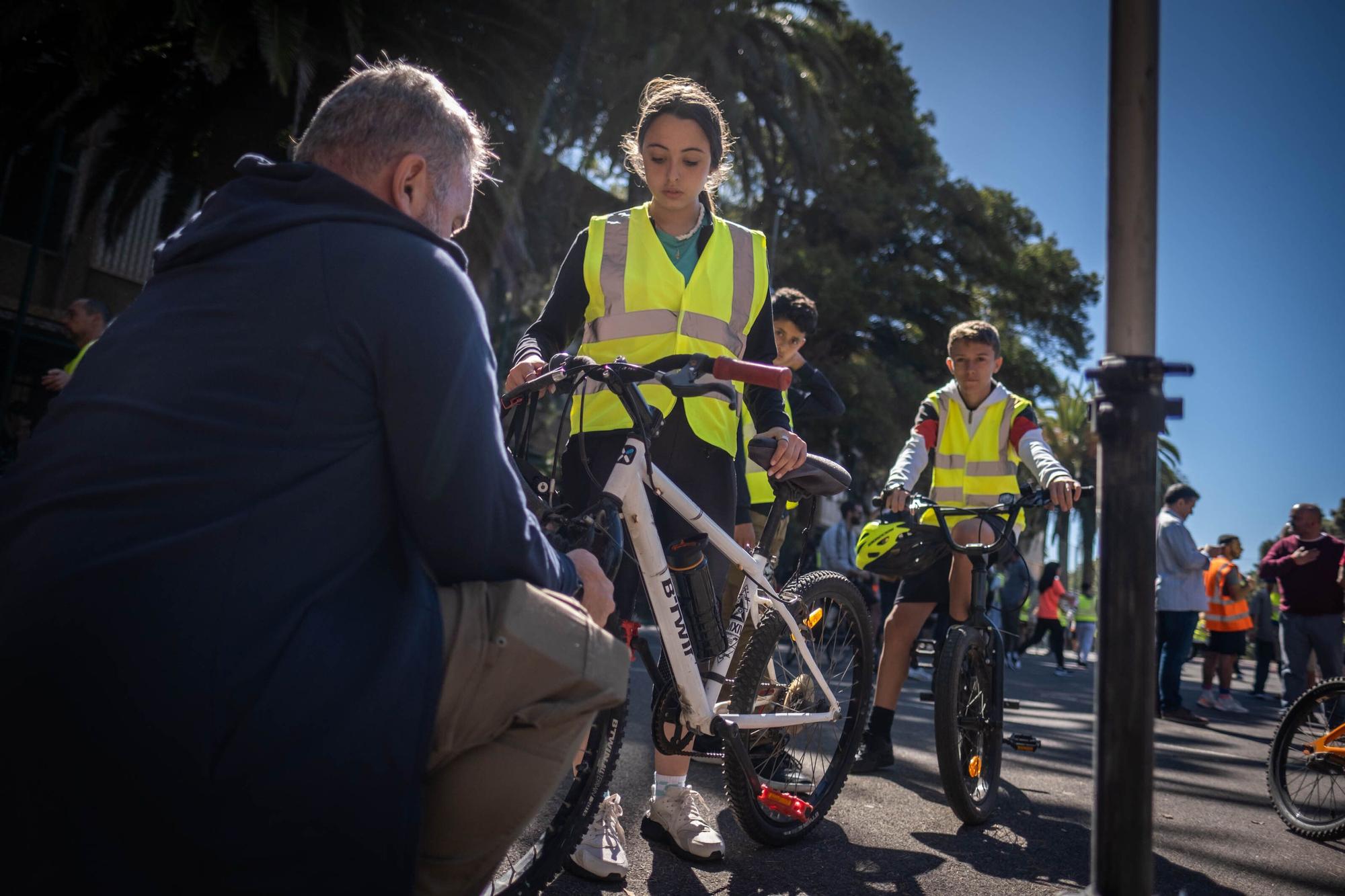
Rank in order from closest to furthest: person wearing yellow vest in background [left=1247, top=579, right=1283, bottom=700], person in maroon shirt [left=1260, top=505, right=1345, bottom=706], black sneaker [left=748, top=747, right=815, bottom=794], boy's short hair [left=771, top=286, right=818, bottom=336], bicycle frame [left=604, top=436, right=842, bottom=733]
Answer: bicycle frame [left=604, top=436, right=842, bottom=733]
black sneaker [left=748, top=747, right=815, bottom=794]
boy's short hair [left=771, top=286, right=818, bottom=336]
person in maroon shirt [left=1260, top=505, right=1345, bottom=706]
person wearing yellow vest in background [left=1247, top=579, right=1283, bottom=700]

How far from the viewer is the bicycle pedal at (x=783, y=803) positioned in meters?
3.36

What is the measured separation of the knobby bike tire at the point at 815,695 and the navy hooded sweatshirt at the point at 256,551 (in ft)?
5.98

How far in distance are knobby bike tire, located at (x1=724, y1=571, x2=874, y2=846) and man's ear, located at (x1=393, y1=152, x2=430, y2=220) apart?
6.47ft

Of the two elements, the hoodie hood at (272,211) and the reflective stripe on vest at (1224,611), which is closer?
the hoodie hood at (272,211)

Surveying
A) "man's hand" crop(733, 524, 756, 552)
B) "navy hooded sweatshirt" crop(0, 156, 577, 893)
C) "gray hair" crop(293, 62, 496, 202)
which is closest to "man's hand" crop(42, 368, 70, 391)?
"man's hand" crop(733, 524, 756, 552)

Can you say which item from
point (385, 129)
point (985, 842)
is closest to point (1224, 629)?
point (985, 842)

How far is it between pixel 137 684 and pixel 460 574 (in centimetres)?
46

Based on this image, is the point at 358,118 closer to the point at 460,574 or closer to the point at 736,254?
the point at 460,574

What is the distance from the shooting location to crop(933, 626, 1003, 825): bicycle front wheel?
3.91 m

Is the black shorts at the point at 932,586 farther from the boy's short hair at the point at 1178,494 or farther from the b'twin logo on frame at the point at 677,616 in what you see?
the boy's short hair at the point at 1178,494

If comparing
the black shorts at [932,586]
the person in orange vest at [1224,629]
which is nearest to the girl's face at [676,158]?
the black shorts at [932,586]

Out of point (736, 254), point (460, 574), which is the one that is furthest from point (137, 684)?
point (736, 254)

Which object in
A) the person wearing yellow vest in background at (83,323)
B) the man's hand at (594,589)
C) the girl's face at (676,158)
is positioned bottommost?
the man's hand at (594,589)

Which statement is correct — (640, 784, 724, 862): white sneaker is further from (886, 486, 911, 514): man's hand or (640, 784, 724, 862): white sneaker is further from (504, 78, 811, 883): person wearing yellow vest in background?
(886, 486, 911, 514): man's hand
